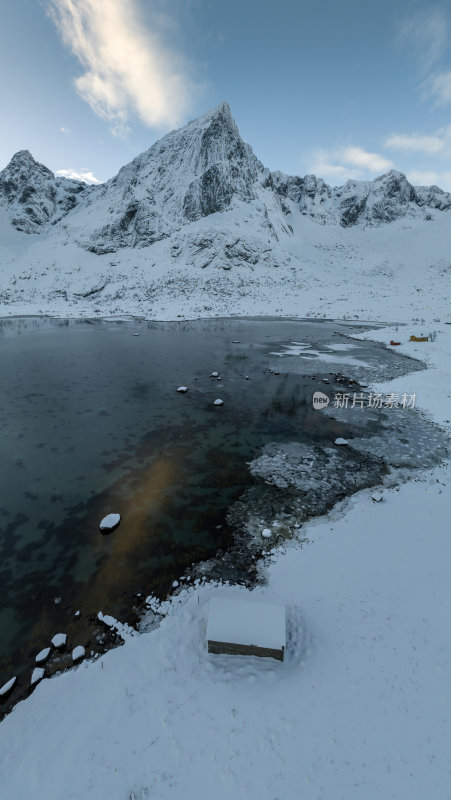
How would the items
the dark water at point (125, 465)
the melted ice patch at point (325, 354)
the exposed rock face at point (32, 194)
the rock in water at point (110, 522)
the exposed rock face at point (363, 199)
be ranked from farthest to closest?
the exposed rock face at point (363, 199) → the exposed rock face at point (32, 194) → the melted ice patch at point (325, 354) → the rock in water at point (110, 522) → the dark water at point (125, 465)

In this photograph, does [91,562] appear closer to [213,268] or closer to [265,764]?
[265,764]

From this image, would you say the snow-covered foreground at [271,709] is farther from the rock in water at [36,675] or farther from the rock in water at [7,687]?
the rock in water at [7,687]

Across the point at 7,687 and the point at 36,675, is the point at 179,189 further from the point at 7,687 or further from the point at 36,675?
the point at 7,687

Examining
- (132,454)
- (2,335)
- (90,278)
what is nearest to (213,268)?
(90,278)

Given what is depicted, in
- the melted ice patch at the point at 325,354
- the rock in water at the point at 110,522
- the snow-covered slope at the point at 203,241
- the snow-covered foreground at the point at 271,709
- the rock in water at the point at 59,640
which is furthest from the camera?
the snow-covered slope at the point at 203,241

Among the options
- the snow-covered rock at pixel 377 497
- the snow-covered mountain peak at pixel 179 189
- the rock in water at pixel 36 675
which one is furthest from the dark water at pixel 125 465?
the snow-covered mountain peak at pixel 179 189

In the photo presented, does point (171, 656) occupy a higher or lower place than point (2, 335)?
lower

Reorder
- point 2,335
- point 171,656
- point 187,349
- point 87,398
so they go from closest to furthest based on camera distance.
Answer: point 171,656
point 87,398
point 187,349
point 2,335

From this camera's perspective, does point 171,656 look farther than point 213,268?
No

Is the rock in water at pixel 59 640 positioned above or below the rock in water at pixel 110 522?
below
